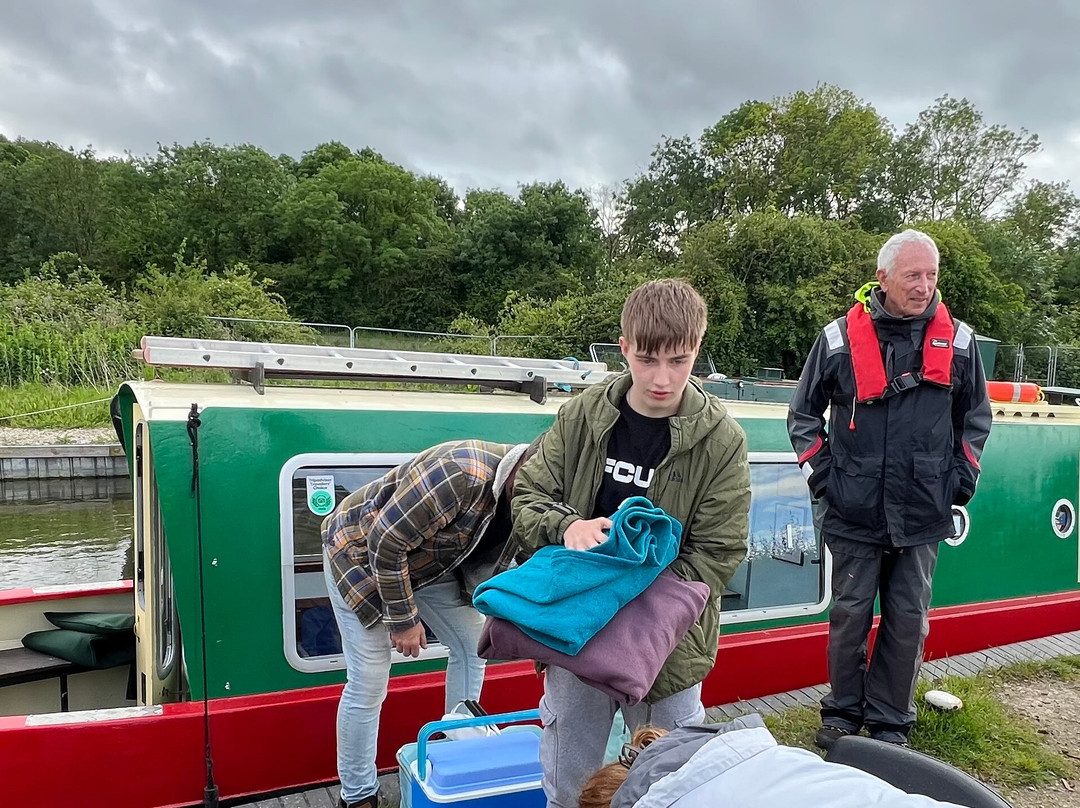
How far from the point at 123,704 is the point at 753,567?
11.1 feet

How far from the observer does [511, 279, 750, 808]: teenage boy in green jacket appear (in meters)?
1.83

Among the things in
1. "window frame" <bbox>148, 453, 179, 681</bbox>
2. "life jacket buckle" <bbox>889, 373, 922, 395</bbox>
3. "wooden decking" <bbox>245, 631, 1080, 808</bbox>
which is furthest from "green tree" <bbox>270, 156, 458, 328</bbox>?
"life jacket buckle" <bbox>889, 373, 922, 395</bbox>

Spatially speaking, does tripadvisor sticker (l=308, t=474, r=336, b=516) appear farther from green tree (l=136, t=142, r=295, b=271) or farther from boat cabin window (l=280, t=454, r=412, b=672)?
green tree (l=136, t=142, r=295, b=271)

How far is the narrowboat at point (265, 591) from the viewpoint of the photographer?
8.61ft

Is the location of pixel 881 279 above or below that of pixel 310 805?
above

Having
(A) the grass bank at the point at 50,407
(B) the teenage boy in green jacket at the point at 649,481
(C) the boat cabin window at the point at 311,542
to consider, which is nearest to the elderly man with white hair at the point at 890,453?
(B) the teenage boy in green jacket at the point at 649,481

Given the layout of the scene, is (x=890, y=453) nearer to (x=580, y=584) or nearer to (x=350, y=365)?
(x=580, y=584)

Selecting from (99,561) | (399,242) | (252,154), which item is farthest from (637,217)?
(99,561)

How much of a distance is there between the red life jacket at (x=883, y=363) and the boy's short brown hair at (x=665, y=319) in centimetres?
125

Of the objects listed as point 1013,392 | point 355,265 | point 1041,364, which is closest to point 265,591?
point 1013,392

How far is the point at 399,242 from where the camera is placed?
113 feet

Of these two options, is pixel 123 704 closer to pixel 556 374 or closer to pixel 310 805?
pixel 310 805

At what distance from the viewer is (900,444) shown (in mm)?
2799

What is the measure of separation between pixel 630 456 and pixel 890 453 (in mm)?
1373
